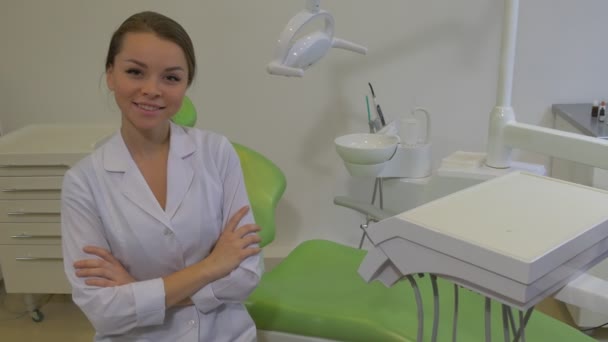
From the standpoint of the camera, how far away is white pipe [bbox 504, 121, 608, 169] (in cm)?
103

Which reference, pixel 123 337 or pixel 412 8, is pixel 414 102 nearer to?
pixel 412 8

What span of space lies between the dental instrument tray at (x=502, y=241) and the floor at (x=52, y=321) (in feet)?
4.82

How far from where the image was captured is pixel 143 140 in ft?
3.68

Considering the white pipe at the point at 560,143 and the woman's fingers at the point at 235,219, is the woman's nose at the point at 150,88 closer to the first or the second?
the woman's fingers at the point at 235,219

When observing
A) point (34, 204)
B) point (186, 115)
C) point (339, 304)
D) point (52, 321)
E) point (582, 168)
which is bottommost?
point (52, 321)

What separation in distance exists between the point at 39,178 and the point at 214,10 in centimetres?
90

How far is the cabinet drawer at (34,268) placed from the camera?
203 centimetres

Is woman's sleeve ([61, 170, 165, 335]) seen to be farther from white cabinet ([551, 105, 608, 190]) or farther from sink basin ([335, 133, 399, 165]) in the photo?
white cabinet ([551, 105, 608, 190])

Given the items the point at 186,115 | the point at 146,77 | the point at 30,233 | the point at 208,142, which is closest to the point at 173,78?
the point at 146,77

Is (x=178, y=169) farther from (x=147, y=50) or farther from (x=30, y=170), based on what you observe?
(x=30, y=170)

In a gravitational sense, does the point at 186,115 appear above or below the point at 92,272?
above

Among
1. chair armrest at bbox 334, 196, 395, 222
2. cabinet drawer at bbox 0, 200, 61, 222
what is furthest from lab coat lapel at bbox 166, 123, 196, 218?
cabinet drawer at bbox 0, 200, 61, 222

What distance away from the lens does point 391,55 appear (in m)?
2.16

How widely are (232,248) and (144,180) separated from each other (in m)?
0.22
